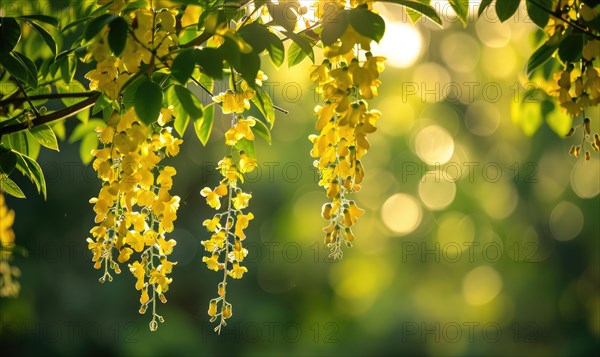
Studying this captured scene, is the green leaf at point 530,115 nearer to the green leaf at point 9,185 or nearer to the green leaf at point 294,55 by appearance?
the green leaf at point 294,55

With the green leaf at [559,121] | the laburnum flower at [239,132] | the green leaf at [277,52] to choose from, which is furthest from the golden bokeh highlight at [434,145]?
the green leaf at [277,52]

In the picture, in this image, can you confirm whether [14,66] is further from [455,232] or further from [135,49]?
[455,232]

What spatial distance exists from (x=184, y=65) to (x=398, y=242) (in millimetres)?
7217

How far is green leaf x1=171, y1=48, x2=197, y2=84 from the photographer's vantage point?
1160mm

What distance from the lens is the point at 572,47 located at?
4.54 feet

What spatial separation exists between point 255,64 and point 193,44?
21cm

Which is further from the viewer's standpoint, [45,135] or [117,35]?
[45,135]

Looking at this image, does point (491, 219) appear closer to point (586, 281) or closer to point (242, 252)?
point (586, 281)

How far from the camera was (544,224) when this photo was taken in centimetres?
828

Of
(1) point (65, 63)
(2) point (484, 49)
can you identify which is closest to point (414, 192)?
(2) point (484, 49)

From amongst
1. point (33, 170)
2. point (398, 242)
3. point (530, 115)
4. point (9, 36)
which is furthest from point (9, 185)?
point (398, 242)

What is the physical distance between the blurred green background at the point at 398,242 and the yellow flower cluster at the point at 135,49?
17.4 feet

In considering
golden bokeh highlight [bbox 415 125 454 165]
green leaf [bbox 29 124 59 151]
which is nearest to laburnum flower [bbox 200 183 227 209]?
green leaf [bbox 29 124 59 151]

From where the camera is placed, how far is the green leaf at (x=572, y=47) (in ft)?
4.53
